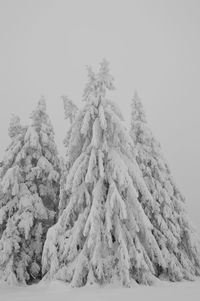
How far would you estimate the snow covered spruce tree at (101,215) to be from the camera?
15.7 metres

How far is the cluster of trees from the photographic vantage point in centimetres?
1614

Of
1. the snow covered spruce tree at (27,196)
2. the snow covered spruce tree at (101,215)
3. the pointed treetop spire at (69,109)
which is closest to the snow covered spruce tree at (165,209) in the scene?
the snow covered spruce tree at (101,215)

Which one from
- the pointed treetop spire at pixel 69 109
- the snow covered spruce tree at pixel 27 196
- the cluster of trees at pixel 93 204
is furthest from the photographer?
the pointed treetop spire at pixel 69 109

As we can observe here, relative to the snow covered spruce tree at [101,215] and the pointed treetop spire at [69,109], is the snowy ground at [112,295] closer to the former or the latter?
the snow covered spruce tree at [101,215]

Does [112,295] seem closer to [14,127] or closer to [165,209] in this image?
[165,209]

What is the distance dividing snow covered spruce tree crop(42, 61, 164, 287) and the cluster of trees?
0.17 feet

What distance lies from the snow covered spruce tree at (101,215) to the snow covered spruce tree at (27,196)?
4.05m

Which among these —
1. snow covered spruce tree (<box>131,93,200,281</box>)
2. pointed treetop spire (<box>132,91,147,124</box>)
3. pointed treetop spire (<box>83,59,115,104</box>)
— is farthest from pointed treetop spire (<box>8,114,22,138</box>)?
pointed treetop spire (<box>132,91,147,124</box>)

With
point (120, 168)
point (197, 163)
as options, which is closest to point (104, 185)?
point (120, 168)

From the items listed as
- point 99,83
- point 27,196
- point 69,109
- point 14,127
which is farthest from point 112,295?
point 14,127

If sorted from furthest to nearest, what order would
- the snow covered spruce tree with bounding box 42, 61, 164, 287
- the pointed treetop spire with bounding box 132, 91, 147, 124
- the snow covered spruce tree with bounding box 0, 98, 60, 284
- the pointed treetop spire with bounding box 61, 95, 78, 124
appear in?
the pointed treetop spire with bounding box 132, 91, 147, 124 < the pointed treetop spire with bounding box 61, 95, 78, 124 < the snow covered spruce tree with bounding box 0, 98, 60, 284 < the snow covered spruce tree with bounding box 42, 61, 164, 287

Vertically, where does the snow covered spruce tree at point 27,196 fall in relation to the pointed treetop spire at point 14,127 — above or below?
below

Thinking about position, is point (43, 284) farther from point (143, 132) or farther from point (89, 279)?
point (143, 132)

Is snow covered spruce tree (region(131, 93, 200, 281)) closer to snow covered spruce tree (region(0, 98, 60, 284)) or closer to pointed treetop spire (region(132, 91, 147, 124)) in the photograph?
pointed treetop spire (region(132, 91, 147, 124))
